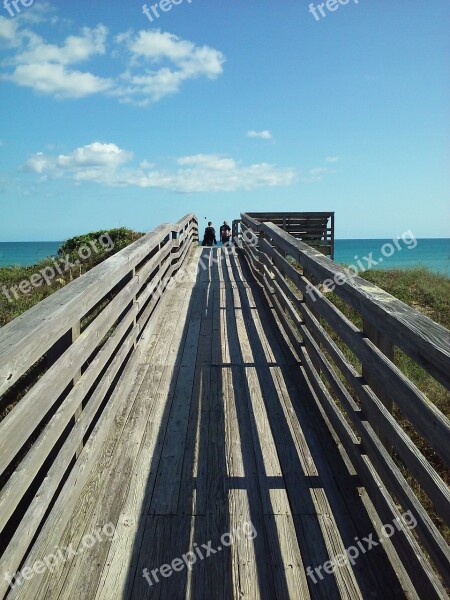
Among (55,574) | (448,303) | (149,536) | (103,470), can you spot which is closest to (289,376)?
(103,470)

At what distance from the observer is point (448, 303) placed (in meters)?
10.3

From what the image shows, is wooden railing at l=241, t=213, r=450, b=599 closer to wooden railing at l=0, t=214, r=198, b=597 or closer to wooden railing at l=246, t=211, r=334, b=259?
wooden railing at l=0, t=214, r=198, b=597

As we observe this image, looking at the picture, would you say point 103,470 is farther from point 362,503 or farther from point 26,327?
point 362,503

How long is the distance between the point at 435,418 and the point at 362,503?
3.96 ft

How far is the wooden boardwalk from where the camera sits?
7.40 feet

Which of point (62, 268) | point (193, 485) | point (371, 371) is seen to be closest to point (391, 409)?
point (371, 371)
